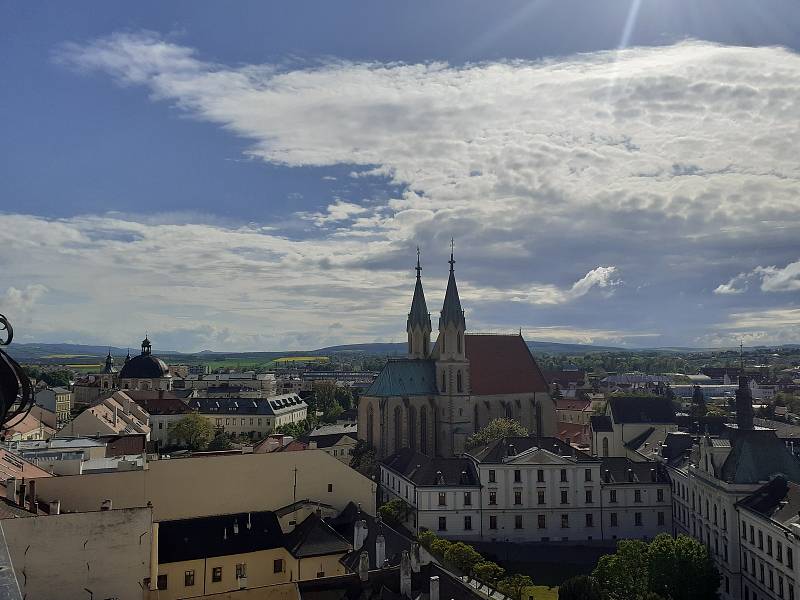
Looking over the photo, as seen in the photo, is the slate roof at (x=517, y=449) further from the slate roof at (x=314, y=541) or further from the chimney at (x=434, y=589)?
the chimney at (x=434, y=589)

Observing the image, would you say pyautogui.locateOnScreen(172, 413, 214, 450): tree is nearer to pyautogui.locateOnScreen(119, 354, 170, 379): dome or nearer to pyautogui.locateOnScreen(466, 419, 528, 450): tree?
pyautogui.locateOnScreen(466, 419, 528, 450): tree

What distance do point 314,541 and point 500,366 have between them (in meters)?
60.1

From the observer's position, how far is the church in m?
92.9

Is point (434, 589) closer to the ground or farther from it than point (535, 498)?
farther from it

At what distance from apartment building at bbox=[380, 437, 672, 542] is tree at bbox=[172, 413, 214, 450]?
51.8 m

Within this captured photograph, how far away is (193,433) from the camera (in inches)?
4422

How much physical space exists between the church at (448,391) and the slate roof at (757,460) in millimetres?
42357

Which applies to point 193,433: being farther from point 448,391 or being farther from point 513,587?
point 513,587

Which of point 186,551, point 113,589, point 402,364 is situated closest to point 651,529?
point 402,364

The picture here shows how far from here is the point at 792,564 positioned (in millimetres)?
43656

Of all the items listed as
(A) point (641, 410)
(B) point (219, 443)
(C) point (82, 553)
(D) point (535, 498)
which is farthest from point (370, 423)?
(C) point (82, 553)

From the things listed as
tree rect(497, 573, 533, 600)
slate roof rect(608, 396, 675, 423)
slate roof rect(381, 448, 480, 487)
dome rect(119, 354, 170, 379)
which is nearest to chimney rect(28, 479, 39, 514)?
tree rect(497, 573, 533, 600)

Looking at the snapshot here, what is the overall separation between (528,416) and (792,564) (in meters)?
58.9

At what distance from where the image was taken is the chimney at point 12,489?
3831 cm
